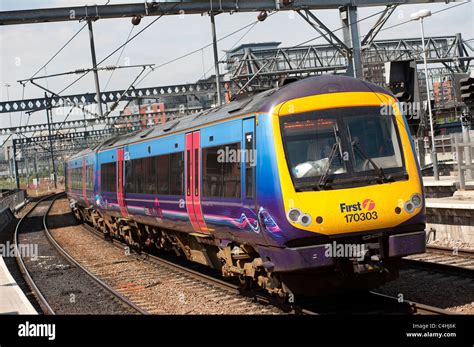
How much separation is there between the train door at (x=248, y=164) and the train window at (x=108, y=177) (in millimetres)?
10009

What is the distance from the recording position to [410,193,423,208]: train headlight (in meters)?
9.02

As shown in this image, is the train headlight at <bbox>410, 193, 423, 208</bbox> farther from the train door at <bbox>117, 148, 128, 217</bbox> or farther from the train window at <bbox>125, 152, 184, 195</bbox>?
the train door at <bbox>117, 148, 128, 217</bbox>

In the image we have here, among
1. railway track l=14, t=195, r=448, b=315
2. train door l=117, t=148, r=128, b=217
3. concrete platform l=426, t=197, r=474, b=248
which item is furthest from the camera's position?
train door l=117, t=148, r=128, b=217

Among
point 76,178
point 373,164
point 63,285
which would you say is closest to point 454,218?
point 373,164

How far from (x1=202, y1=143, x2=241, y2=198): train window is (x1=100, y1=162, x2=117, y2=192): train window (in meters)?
8.34

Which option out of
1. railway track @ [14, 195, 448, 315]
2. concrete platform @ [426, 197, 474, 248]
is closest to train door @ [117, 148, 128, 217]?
railway track @ [14, 195, 448, 315]

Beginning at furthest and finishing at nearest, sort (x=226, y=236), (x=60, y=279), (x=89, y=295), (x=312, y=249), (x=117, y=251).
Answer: (x=117, y=251) → (x=60, y=279) → (x=89, y=295) → (x=226, y=236) → (x=312, y=249)

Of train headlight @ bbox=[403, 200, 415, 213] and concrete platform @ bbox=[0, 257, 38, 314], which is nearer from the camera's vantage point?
train headlight @ bbox=[403, 200, 415, 213]

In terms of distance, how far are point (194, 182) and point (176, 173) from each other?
1136mm

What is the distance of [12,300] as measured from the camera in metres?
12.0

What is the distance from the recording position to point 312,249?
28.2 ft

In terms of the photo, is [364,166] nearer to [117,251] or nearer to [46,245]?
[117,251]

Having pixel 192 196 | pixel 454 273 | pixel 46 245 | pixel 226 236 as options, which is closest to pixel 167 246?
pixel 192 196

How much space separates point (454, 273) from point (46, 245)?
16.0m
